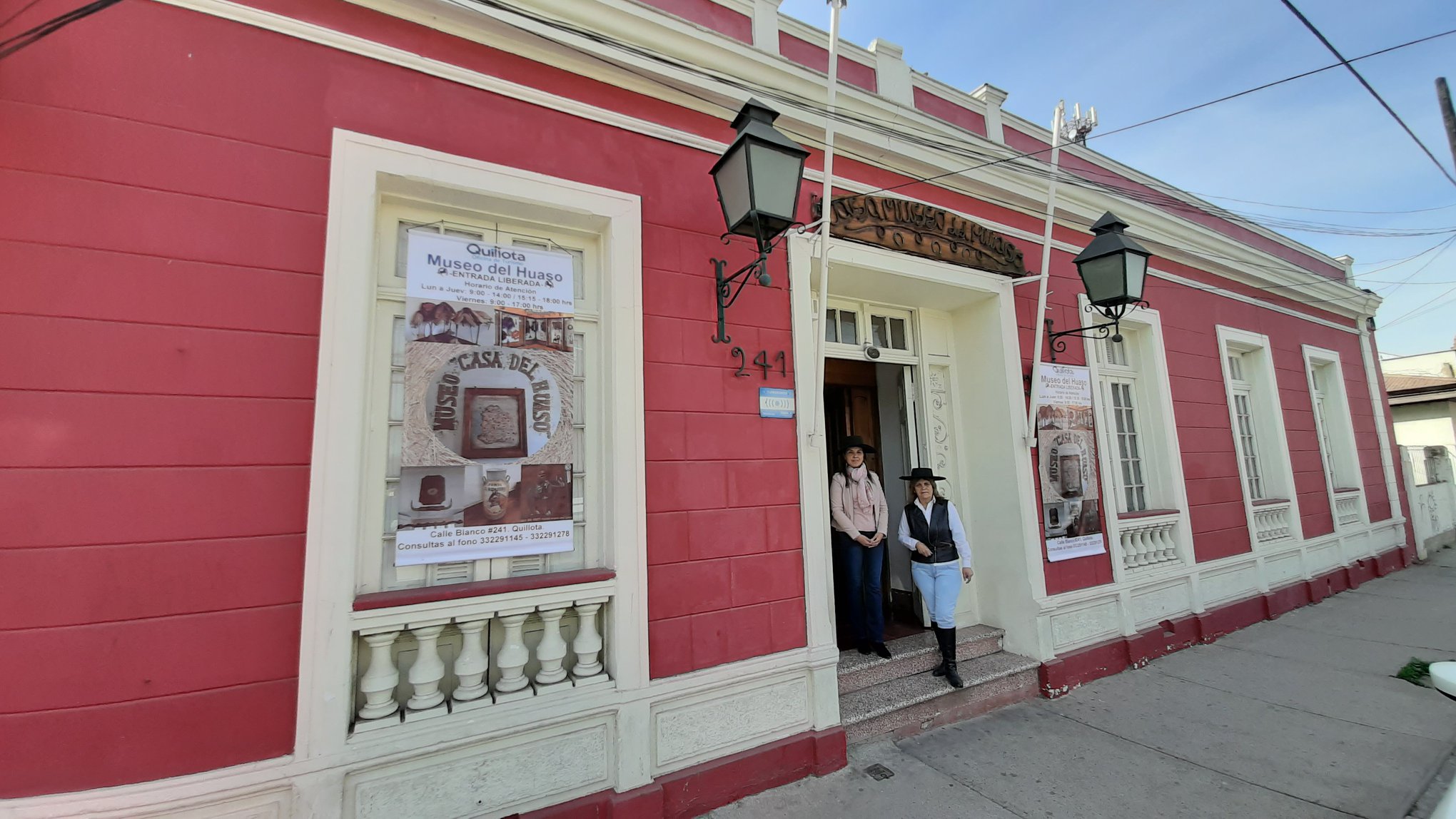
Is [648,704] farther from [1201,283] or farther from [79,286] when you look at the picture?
[1201,283]

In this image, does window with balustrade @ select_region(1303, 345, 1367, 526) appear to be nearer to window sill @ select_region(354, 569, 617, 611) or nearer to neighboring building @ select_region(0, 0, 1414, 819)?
neighboring building @ select_region(0, 0, 1414, 819)

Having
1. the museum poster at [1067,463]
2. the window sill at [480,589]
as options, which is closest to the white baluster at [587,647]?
the window sill at [480,589]

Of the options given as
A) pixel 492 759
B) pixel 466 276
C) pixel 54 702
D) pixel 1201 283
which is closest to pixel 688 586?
pixel 492 759

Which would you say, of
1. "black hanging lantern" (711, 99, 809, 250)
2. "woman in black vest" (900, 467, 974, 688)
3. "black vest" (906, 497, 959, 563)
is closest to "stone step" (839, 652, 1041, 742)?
"woman in black vest" (900, 467, 974, 688)

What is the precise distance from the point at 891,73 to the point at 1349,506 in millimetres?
8708

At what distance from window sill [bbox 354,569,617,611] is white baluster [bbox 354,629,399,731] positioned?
5.2 inches

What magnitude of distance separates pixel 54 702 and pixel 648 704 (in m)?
2.07

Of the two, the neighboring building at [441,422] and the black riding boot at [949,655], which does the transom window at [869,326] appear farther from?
the black riding boot at [949,655]

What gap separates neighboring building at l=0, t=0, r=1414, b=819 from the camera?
1.95 m

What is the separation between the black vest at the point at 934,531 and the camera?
3.74 m

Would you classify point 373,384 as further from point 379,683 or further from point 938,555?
point 938,555

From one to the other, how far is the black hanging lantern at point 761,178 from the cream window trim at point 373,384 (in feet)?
1.91

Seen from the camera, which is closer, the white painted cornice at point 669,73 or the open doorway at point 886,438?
the white painted cornice at point 669,73

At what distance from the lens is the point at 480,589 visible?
240cm
